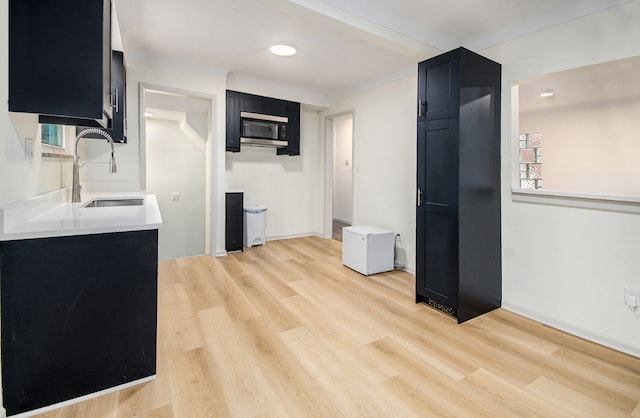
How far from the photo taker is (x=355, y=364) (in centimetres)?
191

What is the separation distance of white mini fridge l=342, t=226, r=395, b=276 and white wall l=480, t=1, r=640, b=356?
1.30 metres

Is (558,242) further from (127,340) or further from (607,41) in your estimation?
(127,340)

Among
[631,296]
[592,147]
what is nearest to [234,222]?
[631,296]

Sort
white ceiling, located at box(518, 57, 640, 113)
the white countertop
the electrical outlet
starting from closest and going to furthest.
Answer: the white countertop < the electrical outlet < white ceiling, located at box(518, 57, 640, 113)

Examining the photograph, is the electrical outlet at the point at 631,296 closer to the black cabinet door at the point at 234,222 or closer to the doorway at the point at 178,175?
the black cabinet door at the point at 234,222

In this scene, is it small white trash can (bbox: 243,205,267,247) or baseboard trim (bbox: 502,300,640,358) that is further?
small white trash can (bbox: 243,205,267,247)

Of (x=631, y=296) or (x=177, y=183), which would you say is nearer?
(x=631, y=296)

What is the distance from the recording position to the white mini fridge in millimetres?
3615

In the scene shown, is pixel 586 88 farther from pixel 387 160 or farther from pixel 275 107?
pixel 275 107

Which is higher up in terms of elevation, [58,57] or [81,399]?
[58,57]

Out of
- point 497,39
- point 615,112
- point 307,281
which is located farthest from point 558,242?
point 615,112

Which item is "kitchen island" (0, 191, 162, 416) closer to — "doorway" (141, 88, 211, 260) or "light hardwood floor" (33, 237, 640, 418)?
"light hardwood floor" (33, 237, 640, 418)

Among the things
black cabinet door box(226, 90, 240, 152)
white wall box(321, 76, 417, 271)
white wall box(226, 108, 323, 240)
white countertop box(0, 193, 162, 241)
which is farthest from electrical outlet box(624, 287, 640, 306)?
black cabinet door box(226, 90, 240, 152)

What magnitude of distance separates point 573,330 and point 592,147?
479 centimetres
